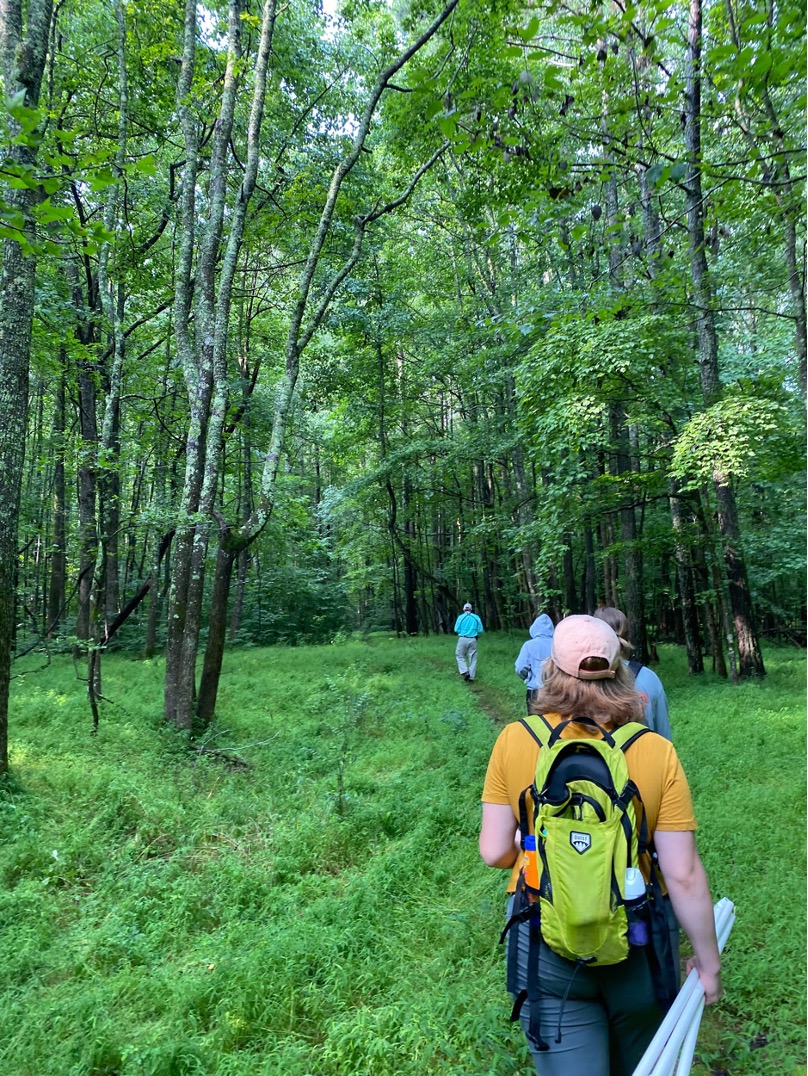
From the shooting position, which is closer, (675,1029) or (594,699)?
(675,1029)

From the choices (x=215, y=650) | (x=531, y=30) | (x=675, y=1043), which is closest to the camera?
(x=675, y=1043)

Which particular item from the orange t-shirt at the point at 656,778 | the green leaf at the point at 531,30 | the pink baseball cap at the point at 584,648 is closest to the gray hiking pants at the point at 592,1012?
the orange t-shirt at the point at 656,778

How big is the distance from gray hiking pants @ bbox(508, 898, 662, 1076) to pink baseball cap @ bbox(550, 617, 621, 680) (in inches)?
30.3

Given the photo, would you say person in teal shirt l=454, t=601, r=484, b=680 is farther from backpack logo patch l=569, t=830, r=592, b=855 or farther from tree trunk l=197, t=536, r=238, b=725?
backpack logo patch l=569, t=830, r=592, b=855

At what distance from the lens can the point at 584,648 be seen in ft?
6.17

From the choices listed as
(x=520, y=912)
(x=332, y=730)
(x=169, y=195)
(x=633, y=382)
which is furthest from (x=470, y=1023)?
(x=169, y=195)

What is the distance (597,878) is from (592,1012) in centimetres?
48

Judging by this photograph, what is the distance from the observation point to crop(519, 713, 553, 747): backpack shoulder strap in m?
1.84

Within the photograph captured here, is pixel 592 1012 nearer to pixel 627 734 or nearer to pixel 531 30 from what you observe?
pixel 627 734

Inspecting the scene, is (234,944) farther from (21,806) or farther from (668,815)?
(668,815)

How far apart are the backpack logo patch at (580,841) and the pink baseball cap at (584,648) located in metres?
0.46

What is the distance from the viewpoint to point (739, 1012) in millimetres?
3174

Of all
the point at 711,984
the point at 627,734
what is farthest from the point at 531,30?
the point at 711,984

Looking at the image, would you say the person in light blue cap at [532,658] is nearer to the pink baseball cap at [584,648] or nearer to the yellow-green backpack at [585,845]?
the pink baseball cap at [584,648]
